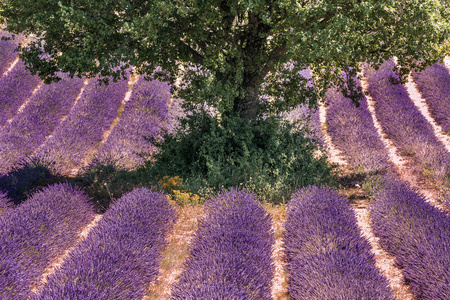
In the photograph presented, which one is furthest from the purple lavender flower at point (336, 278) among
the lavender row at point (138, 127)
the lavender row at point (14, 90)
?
the lavender row at point (14, 90)

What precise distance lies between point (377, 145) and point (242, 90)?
13.7 ft

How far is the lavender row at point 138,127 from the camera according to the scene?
30.7ft

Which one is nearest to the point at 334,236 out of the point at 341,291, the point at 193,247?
the point at 341,291

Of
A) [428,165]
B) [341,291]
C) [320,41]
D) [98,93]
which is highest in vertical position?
[320,41]

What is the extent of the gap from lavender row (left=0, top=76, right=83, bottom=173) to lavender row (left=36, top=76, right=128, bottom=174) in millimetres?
557

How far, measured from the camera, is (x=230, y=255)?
418cm

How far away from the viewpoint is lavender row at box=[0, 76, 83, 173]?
9.23 meters

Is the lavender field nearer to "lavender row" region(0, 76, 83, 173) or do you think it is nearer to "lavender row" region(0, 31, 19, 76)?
"lavender row" region(0, 76, 83, 173)

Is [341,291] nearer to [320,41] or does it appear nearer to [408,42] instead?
[320,41]

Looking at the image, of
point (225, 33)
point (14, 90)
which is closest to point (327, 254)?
point (225, 33)

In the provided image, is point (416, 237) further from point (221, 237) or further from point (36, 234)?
point (36, 234)

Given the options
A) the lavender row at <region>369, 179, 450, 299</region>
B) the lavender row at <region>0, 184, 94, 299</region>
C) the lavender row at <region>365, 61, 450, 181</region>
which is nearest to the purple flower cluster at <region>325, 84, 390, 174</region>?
the lavender row at <region>365, 61, 450, 181</region>

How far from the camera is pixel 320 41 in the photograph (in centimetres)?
575

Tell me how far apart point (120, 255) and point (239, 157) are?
390 cm
